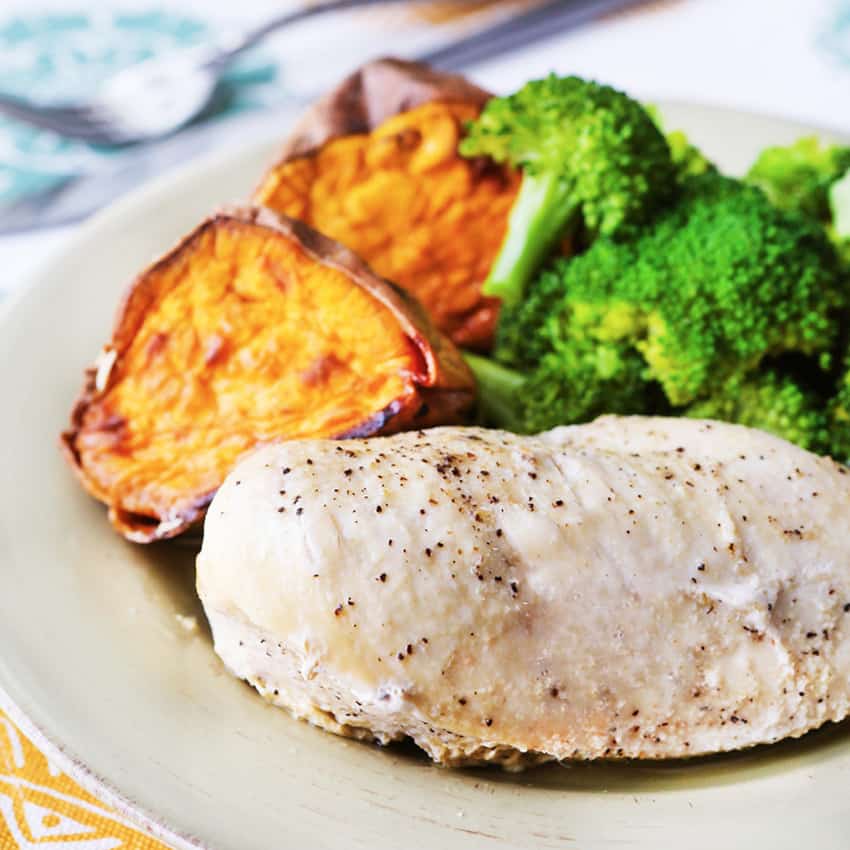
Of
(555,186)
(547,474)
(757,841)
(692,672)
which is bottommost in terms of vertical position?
(757,841)

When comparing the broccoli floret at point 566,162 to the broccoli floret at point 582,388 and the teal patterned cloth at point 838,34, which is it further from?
the teal patterned cloth at point 838,34

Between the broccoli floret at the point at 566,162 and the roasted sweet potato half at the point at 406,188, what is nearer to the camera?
the broccoli floret at the point at 566,162

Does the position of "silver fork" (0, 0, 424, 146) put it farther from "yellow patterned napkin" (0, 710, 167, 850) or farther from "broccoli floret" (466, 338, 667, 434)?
"yellow patterned napkin" (0, 710, 167, 850)

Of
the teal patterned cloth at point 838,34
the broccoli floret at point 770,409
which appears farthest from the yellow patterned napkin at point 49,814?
the teal patterned cloth at point 838,34

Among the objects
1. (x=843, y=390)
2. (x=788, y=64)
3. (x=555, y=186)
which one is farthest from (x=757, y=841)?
(x=788, y=64)

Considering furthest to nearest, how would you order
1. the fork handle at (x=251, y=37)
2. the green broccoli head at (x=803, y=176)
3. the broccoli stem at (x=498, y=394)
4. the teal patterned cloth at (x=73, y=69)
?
the fork handle at (x=251, y=37) < the teal patterned cloth at (x=73, y=69) < the green broccoli head at (x=803, y=176) < the broccoli stem at (x=498, y=394)

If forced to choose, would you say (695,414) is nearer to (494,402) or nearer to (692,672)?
(494,402)

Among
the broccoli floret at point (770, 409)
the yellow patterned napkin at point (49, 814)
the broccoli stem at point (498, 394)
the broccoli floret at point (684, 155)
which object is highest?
the broccoli floret at point (684, 155)

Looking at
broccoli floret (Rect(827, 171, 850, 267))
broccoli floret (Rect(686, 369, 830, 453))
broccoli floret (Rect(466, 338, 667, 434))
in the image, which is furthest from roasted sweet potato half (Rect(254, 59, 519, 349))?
broccoli floret (Rect(827, 171, 850, 267))
